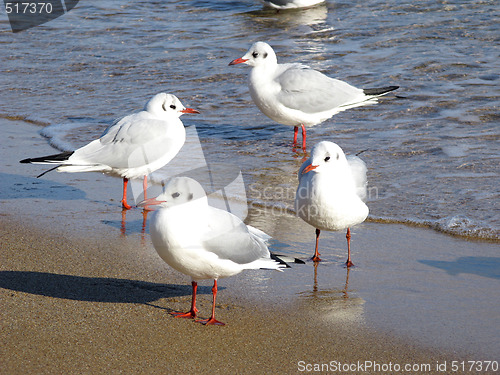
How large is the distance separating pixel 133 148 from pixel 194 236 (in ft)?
7.67

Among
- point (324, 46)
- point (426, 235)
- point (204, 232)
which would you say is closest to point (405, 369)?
point (204, 232)

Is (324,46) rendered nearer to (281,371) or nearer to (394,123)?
(394,123)

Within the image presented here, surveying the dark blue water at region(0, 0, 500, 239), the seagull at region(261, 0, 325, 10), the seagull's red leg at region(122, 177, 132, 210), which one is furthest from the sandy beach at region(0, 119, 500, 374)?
the seagull at region(261, 0, 325, 10)

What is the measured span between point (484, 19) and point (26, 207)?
961 cm

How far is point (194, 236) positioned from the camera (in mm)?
3828

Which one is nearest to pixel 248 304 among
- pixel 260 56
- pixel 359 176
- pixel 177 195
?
pixel 177 195

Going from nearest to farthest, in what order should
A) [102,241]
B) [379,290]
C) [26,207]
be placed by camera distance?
[379,290]
[102,241]
[26,207]

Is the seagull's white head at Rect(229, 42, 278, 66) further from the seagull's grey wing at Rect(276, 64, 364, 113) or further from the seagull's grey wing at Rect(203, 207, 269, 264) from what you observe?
the seagull's grey wing at Rect(203, 207, 269, 264)

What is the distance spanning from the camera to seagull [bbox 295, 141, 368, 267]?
4.70 metres

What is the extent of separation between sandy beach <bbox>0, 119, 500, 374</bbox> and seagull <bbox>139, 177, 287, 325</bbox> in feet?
1.04

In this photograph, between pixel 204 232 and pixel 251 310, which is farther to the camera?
pixel 251 310

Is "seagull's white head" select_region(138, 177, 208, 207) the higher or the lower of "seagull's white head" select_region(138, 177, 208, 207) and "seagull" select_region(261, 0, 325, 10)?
the lower

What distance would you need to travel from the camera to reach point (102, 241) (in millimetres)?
5191

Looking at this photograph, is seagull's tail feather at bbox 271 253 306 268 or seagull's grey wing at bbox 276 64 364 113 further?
seagull's grey wing at bbox 276 64 364 113
